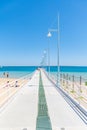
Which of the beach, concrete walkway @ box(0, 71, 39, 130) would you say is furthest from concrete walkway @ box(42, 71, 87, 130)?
the beach

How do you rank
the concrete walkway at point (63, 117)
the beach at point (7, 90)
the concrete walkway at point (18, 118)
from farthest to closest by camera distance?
the beach at point (7, 90), the concrete walkway at point (63, 117), the concrete walkway at point (18, 118)

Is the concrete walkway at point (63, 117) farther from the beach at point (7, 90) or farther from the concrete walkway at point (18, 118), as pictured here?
the beach at point (7, 90)

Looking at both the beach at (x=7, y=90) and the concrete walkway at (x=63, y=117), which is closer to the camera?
the concrete walkway at (x=63, y=117)

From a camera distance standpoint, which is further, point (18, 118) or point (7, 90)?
point (7, 90)

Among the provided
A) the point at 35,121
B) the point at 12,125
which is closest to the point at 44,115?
the point at 35,121

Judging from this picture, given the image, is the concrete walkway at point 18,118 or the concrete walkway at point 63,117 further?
the concrete walkway at point 63,117

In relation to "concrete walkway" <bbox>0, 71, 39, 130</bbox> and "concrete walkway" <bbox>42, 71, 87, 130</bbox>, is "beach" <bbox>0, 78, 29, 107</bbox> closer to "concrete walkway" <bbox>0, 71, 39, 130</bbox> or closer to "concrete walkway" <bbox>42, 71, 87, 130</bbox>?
"concrete walkway" <bbox>0, 71, 39, 130</bbox>

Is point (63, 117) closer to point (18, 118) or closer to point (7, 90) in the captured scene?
point (18, 118)

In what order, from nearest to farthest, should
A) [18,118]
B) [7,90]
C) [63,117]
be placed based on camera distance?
[18,118]
[63,117]
[7,90]

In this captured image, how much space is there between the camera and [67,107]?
35.5 feet

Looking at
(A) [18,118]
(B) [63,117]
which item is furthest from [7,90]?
(B) [63,117]

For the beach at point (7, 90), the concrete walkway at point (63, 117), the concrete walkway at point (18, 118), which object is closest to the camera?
the concrete walkway at point (18, 118)

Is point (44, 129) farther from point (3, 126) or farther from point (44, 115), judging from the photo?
point (44, 115)

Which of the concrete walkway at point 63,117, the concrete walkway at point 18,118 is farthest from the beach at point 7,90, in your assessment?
the concrete walkway at point 63,117
